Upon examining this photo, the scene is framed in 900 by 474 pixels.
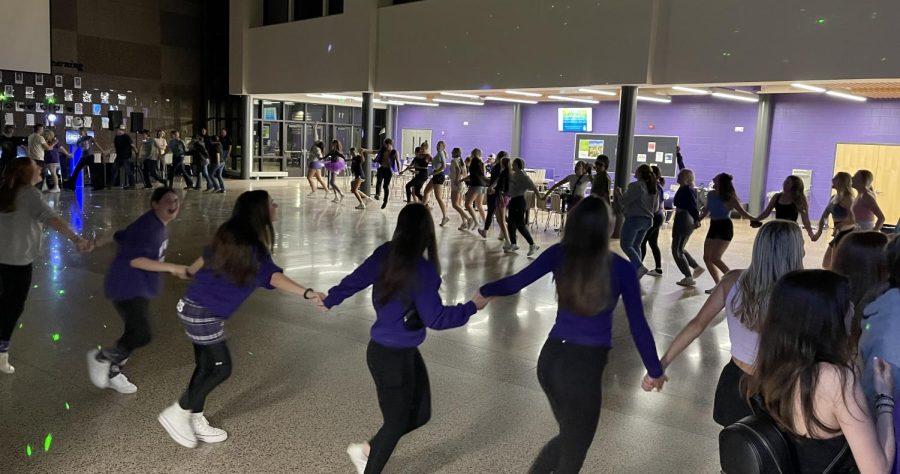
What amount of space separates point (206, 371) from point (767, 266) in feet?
9.26

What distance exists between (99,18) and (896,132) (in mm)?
23348

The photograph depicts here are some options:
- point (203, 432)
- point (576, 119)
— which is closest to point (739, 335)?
point (203, 432)

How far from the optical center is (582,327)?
113 inches

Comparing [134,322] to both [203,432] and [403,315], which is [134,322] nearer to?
[203,432]

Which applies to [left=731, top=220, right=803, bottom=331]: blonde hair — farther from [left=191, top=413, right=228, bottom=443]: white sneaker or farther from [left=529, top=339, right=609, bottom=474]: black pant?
[left=191, top=413, right=228, bottom=443]: white sneaker

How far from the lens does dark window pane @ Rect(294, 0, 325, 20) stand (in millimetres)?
21500

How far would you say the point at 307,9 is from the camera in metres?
21.9

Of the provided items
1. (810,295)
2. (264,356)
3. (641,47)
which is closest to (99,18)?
(641,47)

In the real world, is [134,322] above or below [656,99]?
below

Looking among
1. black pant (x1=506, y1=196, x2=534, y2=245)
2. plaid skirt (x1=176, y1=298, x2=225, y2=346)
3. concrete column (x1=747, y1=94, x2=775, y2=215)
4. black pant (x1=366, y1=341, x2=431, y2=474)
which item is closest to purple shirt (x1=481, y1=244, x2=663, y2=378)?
black pant (x1=366, y1=341, x2=431, y2=474)

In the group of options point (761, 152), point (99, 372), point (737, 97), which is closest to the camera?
point (99, 372)

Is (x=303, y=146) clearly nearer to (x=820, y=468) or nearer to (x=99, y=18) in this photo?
(x=99, y=18)

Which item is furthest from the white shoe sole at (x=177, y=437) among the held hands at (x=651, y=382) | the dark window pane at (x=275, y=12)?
the dark window pane at (x=275, y=12)

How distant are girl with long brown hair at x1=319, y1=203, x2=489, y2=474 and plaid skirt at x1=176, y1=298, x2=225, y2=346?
39.1 inches
